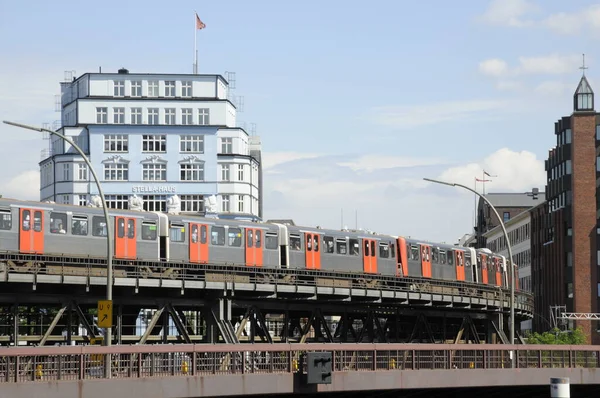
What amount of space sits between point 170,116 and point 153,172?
529 centimetres

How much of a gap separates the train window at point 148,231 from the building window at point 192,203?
6125 centimetres

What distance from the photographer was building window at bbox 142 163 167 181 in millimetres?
120625

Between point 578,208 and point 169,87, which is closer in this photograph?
point 169,87

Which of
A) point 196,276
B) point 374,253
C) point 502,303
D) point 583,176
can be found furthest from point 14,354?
point 583,176

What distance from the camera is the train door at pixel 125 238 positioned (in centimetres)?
5612

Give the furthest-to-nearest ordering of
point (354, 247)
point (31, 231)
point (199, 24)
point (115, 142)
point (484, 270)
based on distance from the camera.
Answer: point (115, 142) → point (199, 24) → point (484, 270) → point (354, 247) → point (31, 231)

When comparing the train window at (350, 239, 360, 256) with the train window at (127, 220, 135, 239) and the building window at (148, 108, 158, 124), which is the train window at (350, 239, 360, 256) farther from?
the building window at (148, 108, 158, 124)

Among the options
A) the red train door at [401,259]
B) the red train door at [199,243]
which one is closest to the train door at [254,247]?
the red train door at [199,243]

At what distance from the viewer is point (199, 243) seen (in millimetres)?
60312

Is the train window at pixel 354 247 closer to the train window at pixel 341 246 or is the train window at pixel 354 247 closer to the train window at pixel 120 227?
the train window at pixel 341 246

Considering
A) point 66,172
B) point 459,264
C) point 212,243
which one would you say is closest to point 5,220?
point 212,243

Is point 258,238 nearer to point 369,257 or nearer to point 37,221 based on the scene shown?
point 369,257

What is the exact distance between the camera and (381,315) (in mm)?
72875

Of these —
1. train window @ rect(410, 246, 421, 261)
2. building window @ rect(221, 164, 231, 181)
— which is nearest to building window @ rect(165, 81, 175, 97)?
building window @ rect(221, 164, 231, 181)
